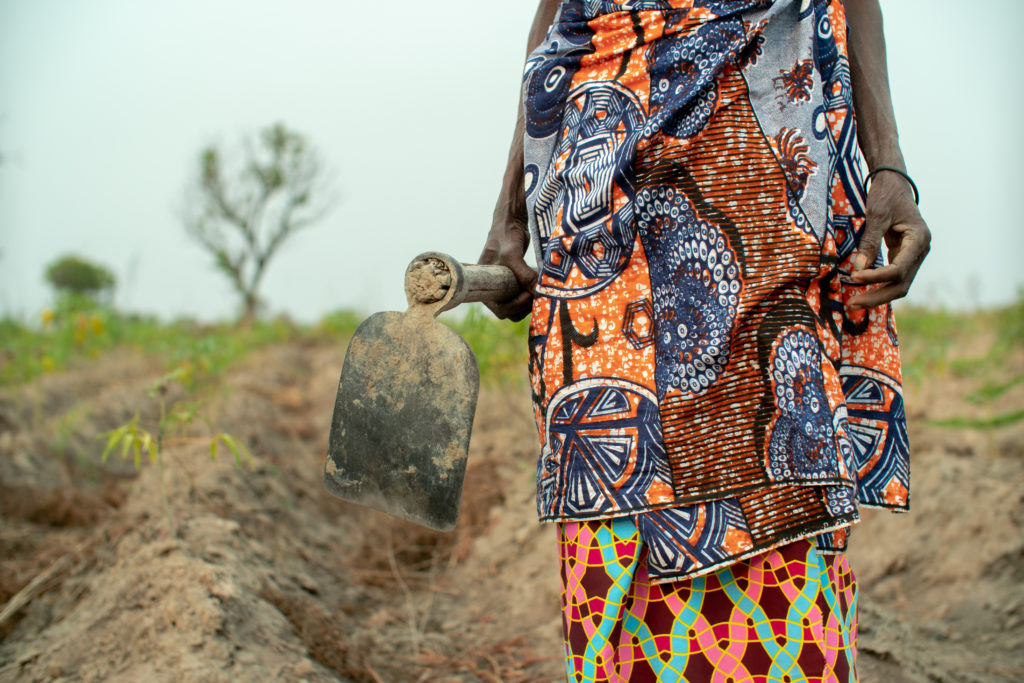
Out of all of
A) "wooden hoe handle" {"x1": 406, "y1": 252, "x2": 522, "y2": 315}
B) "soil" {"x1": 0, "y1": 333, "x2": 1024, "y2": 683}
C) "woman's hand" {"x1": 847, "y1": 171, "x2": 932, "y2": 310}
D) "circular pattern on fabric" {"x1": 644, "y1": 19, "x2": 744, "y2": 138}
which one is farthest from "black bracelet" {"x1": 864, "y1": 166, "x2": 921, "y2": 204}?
"soil" {"x1": 0, "y1": 333, "x2": 1024, "y2": 683}

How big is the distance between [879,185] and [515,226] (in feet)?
2.03

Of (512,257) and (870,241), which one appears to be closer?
(870,241)

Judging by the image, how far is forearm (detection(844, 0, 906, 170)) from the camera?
1.27 metres

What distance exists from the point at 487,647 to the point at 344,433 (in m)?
1.50

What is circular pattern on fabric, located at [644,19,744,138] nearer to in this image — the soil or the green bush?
the soil

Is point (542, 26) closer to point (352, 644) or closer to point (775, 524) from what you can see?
point (775, 524)

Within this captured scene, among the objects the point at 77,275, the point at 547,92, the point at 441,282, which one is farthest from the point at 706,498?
the point at 77,275

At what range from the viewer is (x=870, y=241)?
46.9 inches

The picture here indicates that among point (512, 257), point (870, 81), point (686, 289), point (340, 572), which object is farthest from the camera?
point (340, 572)

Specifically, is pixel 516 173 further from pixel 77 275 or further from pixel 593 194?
pixel 77 275

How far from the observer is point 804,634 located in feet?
3.68

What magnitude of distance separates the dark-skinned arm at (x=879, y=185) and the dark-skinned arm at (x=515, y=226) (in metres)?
0.54

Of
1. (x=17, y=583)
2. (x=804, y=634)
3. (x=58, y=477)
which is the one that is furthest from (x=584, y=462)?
(x=58, y=477)

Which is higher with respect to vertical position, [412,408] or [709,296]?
[709,296]
